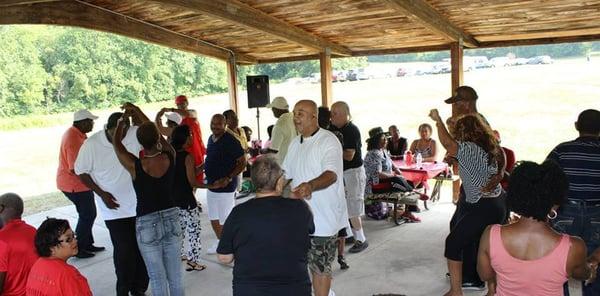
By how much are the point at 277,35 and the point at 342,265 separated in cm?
411

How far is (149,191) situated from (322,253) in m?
1.17

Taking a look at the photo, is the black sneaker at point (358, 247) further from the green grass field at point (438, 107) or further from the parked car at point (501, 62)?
the parked car at point (501, 62)

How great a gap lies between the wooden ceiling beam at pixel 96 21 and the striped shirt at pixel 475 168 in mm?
4953

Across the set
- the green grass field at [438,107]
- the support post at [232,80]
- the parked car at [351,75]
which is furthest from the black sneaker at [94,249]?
the parked car at [351,75]

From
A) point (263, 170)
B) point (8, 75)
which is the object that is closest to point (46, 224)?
point (263, 170)

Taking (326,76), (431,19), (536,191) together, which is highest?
(431,19)

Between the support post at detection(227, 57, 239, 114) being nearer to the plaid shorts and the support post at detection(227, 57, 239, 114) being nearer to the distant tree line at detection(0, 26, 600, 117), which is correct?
the plaid shorts

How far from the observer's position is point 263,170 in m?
2.08

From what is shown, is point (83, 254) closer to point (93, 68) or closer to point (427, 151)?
point (427, 151)

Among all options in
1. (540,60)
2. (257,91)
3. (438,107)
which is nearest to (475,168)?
(257,91)

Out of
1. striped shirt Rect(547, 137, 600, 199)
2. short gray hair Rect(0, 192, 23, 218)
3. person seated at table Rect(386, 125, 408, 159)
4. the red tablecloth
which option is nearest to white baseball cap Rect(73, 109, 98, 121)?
short gray hair Rect(0, 192, 23, 218)

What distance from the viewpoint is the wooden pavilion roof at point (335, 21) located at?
5.88m

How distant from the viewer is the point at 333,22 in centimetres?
730

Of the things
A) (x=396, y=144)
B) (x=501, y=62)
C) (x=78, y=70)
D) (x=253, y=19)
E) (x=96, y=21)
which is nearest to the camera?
(x=96, y=21)
